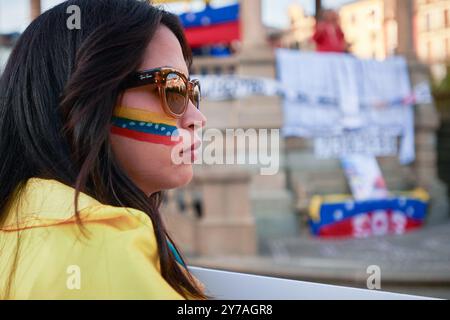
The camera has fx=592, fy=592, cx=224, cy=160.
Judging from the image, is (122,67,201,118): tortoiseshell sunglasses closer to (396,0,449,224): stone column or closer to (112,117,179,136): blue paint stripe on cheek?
(112,117,179,136): blue paint stripe on cheek

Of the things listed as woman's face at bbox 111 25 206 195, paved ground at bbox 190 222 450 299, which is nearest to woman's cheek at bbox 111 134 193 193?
woman's face at bbox 111 25 206 195

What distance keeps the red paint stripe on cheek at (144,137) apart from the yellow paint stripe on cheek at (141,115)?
3 cm

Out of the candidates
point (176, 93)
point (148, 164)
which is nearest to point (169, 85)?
point (176, 93)

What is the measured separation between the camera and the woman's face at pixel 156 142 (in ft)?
4.21

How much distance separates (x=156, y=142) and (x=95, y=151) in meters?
0.22

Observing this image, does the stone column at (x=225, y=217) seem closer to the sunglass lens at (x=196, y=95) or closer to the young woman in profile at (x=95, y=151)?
the sunglass lens at (x=196, y=95)

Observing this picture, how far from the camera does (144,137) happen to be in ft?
4.26

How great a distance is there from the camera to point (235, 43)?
48.4 ft

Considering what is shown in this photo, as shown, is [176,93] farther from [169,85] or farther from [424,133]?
[424,133]

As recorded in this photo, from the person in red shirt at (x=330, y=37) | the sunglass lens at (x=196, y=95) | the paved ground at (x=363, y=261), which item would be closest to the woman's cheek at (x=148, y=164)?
the sunglass lens at (x=196, y=95)
